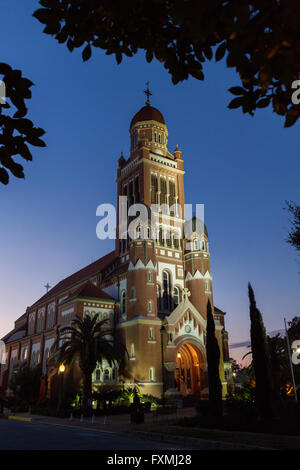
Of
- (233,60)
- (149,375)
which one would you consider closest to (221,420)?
(149,375)

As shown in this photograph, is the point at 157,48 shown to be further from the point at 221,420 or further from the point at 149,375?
the point at 149,375

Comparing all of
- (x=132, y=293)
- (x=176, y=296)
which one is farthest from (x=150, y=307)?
(x=176, y=296)

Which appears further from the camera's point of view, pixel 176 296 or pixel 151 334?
pixel 176 296

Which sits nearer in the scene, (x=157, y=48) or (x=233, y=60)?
(x=233, y=60)

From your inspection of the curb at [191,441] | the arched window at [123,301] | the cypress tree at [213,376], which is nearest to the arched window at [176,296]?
the arched window at [123,301]

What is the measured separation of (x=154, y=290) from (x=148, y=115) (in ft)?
83.0

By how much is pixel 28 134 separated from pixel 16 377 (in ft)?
138

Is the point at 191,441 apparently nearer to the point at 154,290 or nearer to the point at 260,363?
the point at 260,363

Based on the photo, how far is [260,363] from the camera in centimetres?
2062

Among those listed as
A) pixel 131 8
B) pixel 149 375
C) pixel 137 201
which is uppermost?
pixel 137 201

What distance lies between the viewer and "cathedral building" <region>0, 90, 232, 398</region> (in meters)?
36.2

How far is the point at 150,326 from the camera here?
37000 mm
